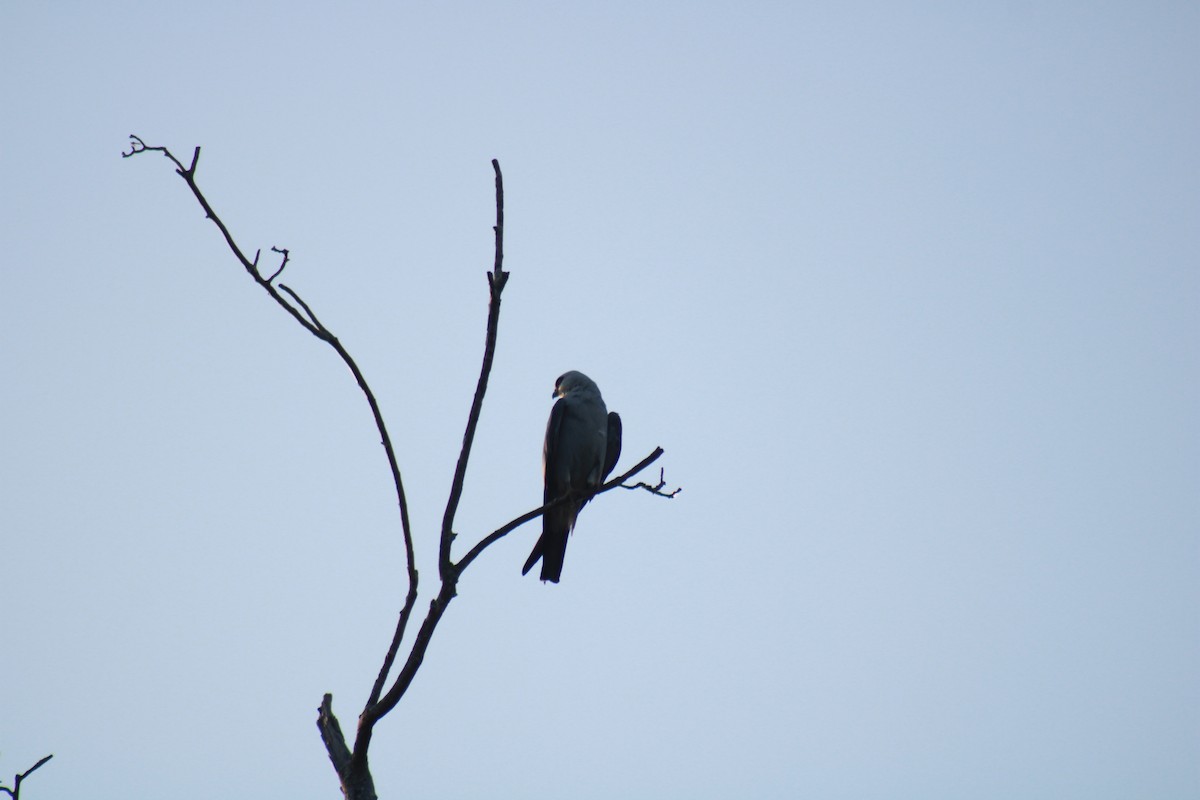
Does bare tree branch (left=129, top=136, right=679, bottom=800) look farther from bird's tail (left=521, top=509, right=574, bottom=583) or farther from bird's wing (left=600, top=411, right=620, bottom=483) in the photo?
bird's wing (left=600, top=411, right=620, bottom=483)

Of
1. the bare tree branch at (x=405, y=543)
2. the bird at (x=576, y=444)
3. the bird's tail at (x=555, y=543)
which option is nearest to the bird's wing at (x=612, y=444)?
the bird at (x=576, y=444)

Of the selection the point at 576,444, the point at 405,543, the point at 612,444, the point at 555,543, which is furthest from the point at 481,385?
the point at 612,444

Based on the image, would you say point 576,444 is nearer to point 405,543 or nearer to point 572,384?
point 572,384

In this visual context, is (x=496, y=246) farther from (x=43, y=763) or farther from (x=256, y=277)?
(x=43, y=763)

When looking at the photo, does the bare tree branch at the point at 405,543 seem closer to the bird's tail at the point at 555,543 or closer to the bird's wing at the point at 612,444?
the bird's tail at the point at 555,543

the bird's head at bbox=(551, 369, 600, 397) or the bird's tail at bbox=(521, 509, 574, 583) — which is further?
the bird's head at bbox=(551, 369, 600, 397)

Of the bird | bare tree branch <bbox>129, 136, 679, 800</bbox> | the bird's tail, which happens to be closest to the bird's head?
the bird

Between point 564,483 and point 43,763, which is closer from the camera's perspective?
point 43,763

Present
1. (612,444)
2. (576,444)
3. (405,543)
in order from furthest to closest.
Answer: (612,444), (576,444), (405,543)

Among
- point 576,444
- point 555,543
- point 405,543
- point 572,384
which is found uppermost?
point 572,384

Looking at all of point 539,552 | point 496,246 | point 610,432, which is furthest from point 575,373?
point 496,246

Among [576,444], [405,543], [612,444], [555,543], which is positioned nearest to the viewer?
[405,543]

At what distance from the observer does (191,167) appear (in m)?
3.36

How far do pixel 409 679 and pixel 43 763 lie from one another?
128 cm
